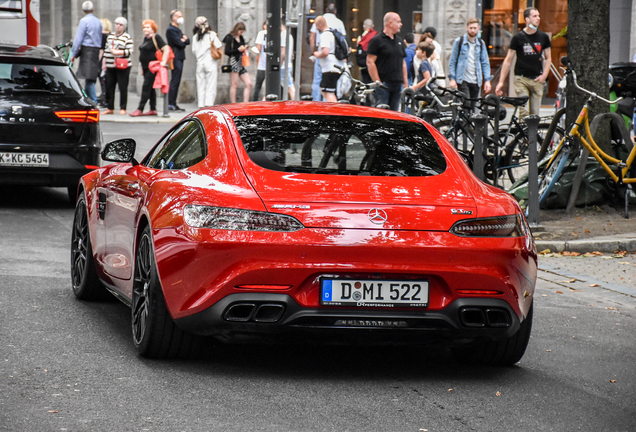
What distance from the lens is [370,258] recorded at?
4.75m

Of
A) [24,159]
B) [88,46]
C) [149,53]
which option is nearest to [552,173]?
[24,159]

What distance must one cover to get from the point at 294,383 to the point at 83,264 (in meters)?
2.47

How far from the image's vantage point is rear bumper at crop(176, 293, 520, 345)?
477 centimetres

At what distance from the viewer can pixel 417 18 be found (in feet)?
103

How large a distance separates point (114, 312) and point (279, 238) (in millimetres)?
2222

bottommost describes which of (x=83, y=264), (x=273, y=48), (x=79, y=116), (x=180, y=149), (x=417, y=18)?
(x=83, y=264)

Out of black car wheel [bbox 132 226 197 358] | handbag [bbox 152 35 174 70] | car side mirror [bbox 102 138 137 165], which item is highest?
handbag [bbox 152 35 174 70]

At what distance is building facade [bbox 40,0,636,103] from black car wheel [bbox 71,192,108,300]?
19656 mm

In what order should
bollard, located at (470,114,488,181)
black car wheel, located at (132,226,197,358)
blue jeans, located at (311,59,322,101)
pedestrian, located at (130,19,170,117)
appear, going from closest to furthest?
black car wheel, located at (132,226,197,358), bollard, located at (470,114,488,181), blue jeans, located at (311,59,322,101), pedestrian, located at (130,19,170,117)

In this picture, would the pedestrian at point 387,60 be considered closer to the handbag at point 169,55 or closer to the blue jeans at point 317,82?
the blue jeans at point 317,82

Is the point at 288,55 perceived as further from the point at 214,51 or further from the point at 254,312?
the point at 254,312

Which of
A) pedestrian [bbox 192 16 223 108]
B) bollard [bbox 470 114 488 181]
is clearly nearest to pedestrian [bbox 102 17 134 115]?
pedestrian [bbox 192 16 223 108]

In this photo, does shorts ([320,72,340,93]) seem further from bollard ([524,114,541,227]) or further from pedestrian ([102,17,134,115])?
bollard ([524,114,541,227])

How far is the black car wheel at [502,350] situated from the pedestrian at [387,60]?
11878mm
